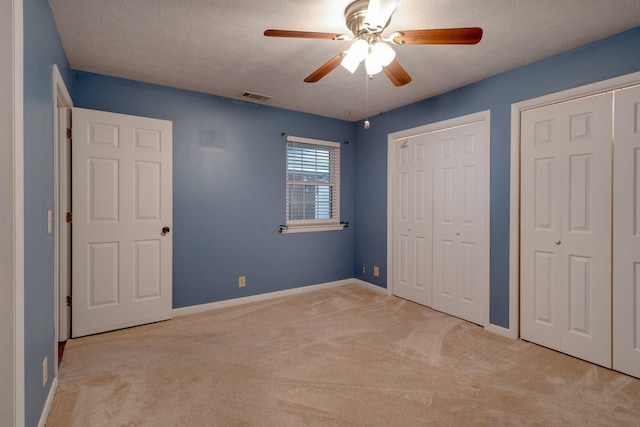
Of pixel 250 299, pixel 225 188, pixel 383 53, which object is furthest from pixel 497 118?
pixel 250 299

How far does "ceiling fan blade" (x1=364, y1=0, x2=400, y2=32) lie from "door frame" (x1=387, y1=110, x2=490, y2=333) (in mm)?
1995

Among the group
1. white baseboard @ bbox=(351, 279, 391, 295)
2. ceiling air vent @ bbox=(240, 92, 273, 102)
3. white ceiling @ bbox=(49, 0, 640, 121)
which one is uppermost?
ceiling air vent @ bbox=(240, 92, 273, 102)

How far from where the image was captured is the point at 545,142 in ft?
9.41

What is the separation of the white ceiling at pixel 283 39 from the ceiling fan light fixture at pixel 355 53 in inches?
11.6

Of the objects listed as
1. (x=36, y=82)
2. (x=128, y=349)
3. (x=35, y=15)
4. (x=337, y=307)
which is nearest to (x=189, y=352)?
(x=128, y=349)

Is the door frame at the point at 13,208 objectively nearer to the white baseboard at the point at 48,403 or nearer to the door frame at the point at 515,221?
the white baseboard at the point at 48,403

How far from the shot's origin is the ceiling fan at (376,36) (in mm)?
1699

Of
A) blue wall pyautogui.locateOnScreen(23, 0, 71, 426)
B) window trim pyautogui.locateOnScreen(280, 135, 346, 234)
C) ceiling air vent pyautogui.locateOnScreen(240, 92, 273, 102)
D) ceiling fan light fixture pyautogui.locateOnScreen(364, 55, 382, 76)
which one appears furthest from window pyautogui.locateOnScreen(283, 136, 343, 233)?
blue wall pyautogui.locateOnScreen(23, 0, 71, 426)

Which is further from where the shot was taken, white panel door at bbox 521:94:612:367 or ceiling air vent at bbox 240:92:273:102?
ceiling air vent at bbox 240:92:273:102

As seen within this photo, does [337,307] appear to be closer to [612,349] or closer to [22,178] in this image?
[612,349]

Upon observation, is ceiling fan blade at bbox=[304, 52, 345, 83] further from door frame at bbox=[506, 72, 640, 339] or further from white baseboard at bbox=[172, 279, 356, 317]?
white baseboard at bbox=[172, 279, 356, 317]

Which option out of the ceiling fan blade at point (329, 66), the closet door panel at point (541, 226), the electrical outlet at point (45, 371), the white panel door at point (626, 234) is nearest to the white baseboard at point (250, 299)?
the electrical outlet at point (45, 371)

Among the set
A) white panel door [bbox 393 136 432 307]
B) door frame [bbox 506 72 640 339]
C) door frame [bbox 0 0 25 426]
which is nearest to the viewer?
door frame [bbox 0 0 25 426]

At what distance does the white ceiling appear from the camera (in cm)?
212
